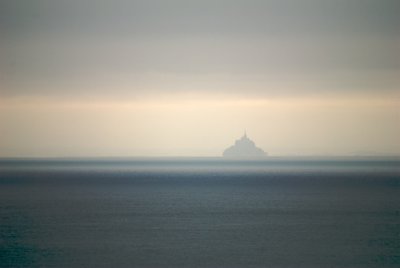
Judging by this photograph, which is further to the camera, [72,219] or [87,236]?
[72,219]

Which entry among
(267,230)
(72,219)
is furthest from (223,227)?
(72,219)

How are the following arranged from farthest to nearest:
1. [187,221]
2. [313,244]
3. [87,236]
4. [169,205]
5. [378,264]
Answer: [169,205] < [187,221] < [87,236] < [313,244] < [378,264]

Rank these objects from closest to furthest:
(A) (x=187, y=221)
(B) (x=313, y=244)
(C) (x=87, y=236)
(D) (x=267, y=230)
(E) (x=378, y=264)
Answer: (E) (x=378, y=264)
(B) (x=313, y=244)
(C) (x=87, y=236)
(D) (x=267, y=230)
(A) (x=187, y=221)

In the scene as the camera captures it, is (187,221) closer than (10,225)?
No

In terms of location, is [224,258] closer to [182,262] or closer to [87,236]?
[182,262]

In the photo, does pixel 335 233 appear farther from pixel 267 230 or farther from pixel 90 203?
pixel 90 203

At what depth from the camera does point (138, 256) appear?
34688mm

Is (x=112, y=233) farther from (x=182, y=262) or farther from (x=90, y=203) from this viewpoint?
(x=90, y=203)

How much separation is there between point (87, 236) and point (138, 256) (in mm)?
8962

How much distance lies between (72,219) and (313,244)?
70.2 ft

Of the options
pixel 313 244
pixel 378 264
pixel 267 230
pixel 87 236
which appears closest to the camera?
pixel 378 264

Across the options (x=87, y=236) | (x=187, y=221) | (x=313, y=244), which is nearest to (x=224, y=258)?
(x=313, y=244)

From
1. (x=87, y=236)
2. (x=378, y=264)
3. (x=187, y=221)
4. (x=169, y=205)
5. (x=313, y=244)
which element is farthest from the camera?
(x=169, y=205)

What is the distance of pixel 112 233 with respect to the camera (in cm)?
4462
